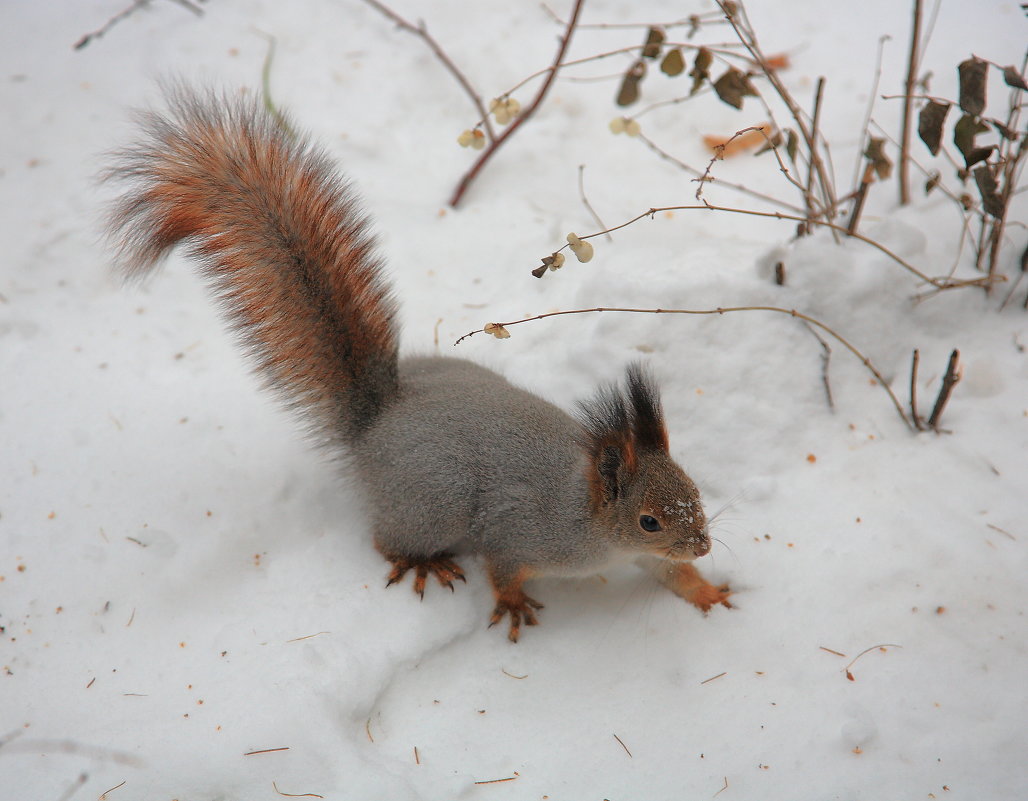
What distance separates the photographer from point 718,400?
6.79 feet

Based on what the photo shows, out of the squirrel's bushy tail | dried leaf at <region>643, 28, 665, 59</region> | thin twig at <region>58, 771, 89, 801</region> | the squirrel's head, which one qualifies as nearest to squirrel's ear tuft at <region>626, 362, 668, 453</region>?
the squirrel's head

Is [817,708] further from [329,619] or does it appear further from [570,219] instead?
[570,219]

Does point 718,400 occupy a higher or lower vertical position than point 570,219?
lower

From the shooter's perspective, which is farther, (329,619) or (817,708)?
(329,619)

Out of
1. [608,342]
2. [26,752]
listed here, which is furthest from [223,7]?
[26,752]

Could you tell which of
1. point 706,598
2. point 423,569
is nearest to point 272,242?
point 423,569

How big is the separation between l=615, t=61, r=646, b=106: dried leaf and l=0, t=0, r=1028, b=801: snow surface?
42 cm

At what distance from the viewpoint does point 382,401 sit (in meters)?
1.87

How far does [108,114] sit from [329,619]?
1.96 meters

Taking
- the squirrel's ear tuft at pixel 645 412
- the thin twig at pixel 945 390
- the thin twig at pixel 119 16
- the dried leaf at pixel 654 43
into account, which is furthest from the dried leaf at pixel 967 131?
the thin twig at pixel 119 16

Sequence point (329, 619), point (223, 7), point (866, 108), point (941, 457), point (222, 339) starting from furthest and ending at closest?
point (223, 7) < point (866, 108) < point (222, 339) < point (941, 457) < point (329, 619)

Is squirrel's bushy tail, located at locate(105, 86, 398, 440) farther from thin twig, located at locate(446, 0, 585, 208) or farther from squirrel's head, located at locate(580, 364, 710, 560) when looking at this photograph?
thin twig, located at locate(446, 0, 585, 208)

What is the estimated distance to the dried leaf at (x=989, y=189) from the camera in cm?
181

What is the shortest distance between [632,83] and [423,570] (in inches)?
50.9
